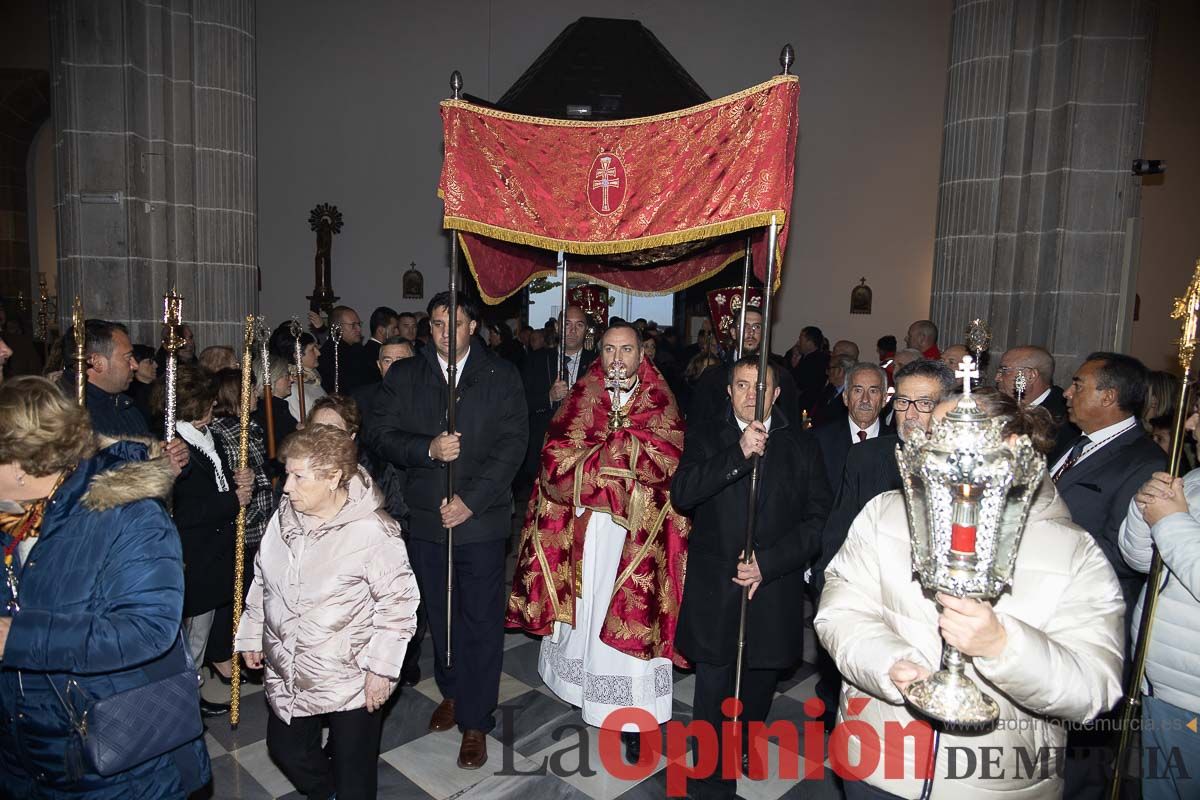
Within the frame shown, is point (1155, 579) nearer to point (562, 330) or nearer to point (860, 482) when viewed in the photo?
point (860, 482)

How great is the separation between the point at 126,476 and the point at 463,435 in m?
1.76

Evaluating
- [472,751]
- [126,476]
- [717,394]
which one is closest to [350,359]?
[717,394]

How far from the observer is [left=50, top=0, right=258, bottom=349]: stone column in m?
6.53

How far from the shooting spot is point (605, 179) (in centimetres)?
362

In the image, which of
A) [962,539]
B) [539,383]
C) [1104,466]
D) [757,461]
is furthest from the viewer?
[539,383]

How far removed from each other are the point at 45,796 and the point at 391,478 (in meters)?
2.15

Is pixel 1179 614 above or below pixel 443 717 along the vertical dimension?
above

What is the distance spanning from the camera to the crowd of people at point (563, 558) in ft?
6.11

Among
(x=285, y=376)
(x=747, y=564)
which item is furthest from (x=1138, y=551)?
(x=285, y=376)

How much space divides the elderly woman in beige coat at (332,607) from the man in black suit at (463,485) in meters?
0.80

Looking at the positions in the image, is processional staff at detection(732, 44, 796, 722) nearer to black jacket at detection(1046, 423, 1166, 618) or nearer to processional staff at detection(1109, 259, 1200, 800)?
black jacket at detection(1046, 423, 1166, 618)

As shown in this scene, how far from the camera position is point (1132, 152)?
20.8 feet

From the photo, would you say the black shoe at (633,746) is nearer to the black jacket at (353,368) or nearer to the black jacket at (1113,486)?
the black jacket at (1113,486)

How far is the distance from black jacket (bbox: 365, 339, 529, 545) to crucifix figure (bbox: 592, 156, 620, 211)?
3.05ft
